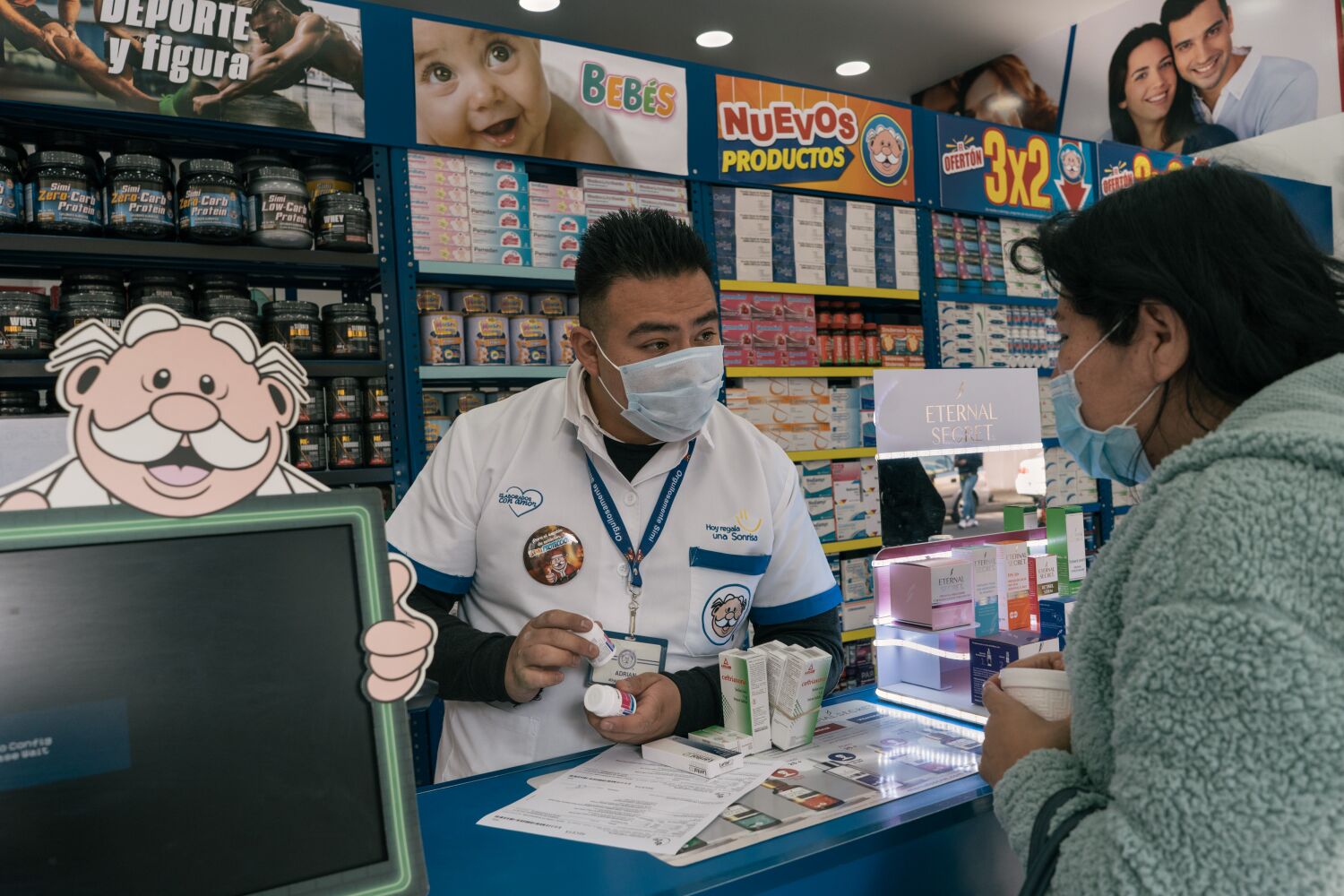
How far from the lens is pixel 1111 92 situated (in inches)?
280

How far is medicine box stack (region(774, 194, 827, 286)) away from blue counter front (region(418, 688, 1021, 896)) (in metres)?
2.74

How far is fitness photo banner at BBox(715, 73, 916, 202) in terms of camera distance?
3705 millimetres

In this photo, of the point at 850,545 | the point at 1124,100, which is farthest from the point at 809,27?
the point at 850,545

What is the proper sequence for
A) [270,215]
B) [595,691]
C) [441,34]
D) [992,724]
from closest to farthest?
[992,724], [595,691], [270,215], [441,34]

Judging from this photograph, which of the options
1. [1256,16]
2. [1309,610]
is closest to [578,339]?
[1309,610]

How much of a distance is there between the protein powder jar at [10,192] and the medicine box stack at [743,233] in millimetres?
2268

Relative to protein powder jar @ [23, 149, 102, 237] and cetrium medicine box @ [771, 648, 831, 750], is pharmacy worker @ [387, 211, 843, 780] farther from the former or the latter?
protein powder jar @ [23, 149, 102, 237]

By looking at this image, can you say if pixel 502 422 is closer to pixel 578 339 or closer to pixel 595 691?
pixel 578 339

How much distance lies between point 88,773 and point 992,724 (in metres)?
1.01

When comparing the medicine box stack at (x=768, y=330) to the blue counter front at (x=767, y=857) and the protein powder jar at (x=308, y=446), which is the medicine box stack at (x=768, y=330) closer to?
the protein powder jar at (x=308, y=446)

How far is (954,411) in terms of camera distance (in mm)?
2160

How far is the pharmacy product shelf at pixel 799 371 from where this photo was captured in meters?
3.65

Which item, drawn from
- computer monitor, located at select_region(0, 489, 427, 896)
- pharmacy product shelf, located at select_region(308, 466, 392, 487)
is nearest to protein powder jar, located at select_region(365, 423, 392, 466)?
pharmacy product shelf, located at select_region(308, 466, 392, 487)

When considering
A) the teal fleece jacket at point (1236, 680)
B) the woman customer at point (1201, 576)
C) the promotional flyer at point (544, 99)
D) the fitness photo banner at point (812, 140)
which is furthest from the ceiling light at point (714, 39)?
the teal fleece jacket at point (1236, 680)
